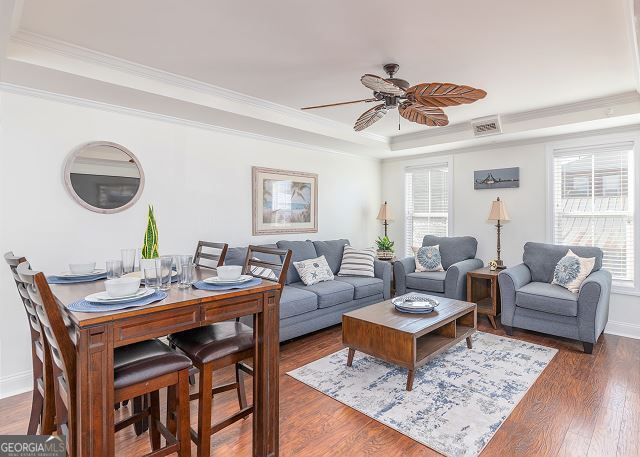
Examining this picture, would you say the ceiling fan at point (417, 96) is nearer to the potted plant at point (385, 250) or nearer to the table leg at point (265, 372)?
the table leg at point (265, 372)

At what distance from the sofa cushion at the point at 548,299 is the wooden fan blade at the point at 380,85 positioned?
255cm

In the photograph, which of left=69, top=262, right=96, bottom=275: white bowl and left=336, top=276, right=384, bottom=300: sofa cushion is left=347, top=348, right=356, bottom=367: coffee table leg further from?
left=69, top=262, right=96, bottom=275: white bowl

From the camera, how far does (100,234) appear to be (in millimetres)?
3143

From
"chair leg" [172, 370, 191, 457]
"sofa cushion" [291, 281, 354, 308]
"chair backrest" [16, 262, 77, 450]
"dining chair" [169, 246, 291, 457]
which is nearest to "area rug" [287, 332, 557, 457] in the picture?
"sofa cushion" [291, 281, 354, 308]

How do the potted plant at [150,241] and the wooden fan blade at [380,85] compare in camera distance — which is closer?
the potted plant at [150,241]

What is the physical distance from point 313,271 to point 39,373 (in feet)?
8.64

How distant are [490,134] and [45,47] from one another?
14.2 feet

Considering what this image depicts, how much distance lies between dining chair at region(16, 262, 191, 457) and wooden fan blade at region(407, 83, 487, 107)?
6.82ft

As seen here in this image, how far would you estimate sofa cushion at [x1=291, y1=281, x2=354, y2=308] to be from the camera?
3.79m

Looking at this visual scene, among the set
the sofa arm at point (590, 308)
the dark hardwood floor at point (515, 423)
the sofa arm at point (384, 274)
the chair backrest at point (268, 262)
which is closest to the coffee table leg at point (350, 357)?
the dark hardwood floor at point (515, 423)

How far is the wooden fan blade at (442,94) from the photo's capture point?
2.25m

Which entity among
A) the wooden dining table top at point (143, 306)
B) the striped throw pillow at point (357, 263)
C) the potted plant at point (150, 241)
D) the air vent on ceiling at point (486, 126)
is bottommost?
the striped throw pillow at point (357, 263)

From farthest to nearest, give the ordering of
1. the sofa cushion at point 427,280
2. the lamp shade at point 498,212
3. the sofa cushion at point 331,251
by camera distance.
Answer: the sofa cushion at point 331,251 < the lamp shade at point 498,212 < the sofa cushion at point 427,280

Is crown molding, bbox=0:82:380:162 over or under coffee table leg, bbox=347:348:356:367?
over
